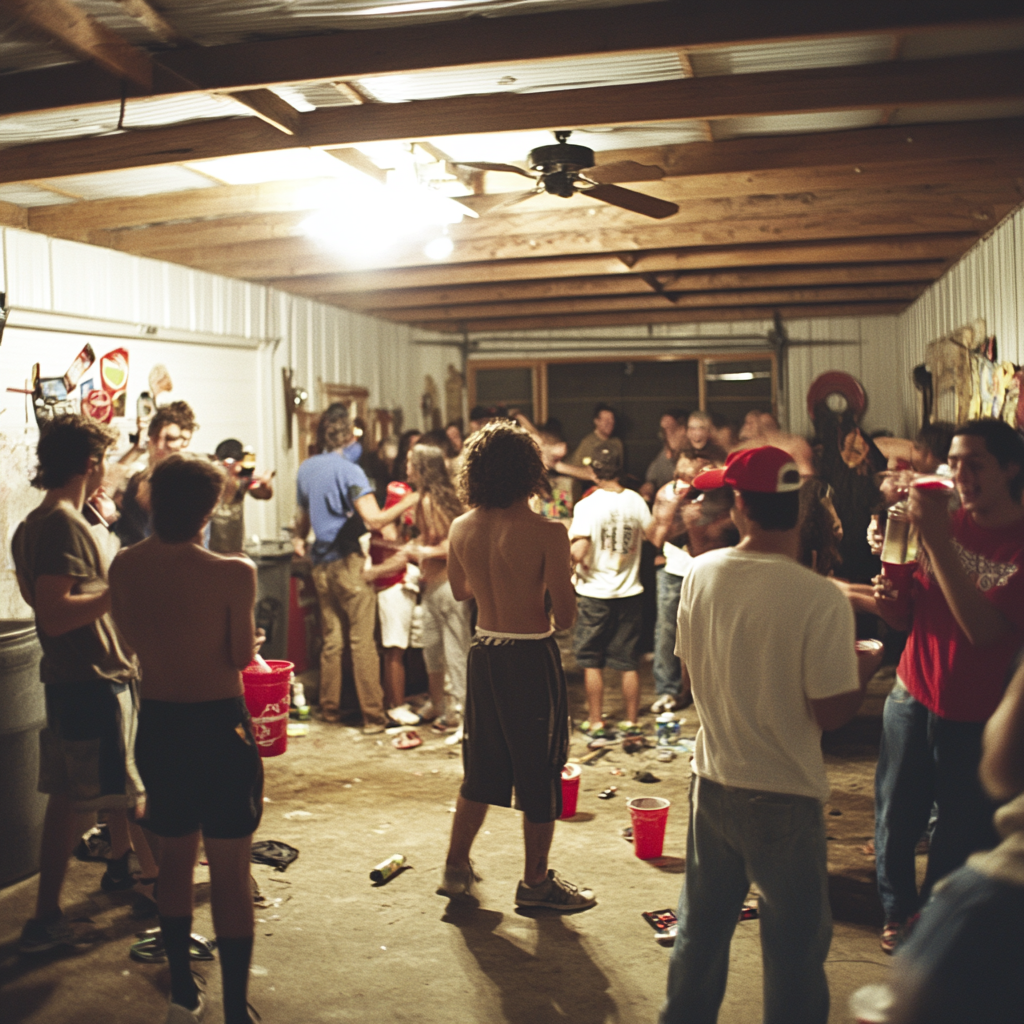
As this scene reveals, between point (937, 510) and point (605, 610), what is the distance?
349cm

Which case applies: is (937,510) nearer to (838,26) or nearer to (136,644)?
(838,26)

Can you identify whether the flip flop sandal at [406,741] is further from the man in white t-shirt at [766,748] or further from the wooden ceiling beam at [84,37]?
the wooden ceiling beam at [84,37]

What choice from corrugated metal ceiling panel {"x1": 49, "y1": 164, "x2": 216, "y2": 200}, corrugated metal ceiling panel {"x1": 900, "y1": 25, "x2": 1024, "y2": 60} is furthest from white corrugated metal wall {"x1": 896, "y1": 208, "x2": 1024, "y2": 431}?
corrugated metal ceiling panel {"x1": 49, "y1": 164, "x2": 216, "y2": 200}

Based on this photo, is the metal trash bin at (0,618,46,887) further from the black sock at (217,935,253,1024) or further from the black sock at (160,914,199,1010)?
the black sock at (217,935,253,1024)

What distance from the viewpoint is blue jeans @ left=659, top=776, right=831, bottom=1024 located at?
2.21 metres

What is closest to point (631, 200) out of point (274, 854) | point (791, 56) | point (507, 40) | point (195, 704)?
point (791, 56)

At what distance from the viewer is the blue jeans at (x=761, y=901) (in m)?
2.21

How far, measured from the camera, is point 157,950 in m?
3.43

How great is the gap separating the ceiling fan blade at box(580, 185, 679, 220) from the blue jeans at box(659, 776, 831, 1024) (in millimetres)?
2813

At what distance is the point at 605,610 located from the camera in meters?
6.01

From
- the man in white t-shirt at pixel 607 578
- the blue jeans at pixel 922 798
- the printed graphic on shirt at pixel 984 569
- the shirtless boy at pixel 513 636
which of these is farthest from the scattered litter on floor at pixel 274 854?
the printed graphic on shirt at pixel 984 569

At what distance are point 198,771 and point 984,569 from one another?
243 cm

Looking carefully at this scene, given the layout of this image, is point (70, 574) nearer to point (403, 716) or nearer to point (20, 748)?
point (20, 748)

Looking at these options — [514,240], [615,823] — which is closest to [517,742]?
[615,823]
